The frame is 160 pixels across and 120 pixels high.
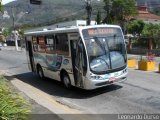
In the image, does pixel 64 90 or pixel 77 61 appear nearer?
pixel 77 61

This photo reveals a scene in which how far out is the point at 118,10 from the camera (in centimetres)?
6209

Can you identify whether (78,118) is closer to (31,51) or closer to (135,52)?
(31,51)

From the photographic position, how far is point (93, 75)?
13227 millimetres

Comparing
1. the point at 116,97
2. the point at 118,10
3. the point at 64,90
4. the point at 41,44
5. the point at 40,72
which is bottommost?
the point at 64,90

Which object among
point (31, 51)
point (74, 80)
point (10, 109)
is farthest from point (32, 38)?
point (10, 109)

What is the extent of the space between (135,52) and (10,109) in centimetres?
3731

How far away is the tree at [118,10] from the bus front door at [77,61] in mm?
47646

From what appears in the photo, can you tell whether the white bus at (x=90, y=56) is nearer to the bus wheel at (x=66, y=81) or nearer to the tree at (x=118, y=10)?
the bus wheel at (x=66, y=81)

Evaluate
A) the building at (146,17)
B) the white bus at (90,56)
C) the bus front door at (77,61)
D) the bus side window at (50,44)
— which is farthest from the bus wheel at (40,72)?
the building at (146,17)

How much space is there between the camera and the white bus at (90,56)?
523 inches

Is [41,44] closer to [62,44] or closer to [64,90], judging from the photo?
[62,44]

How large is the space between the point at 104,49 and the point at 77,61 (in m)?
1.14

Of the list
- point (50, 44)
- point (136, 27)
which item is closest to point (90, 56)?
point (50, 44)

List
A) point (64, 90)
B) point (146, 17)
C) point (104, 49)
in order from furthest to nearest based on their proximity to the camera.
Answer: point (146, 17) → point (64, 90) → point (104, 49)
